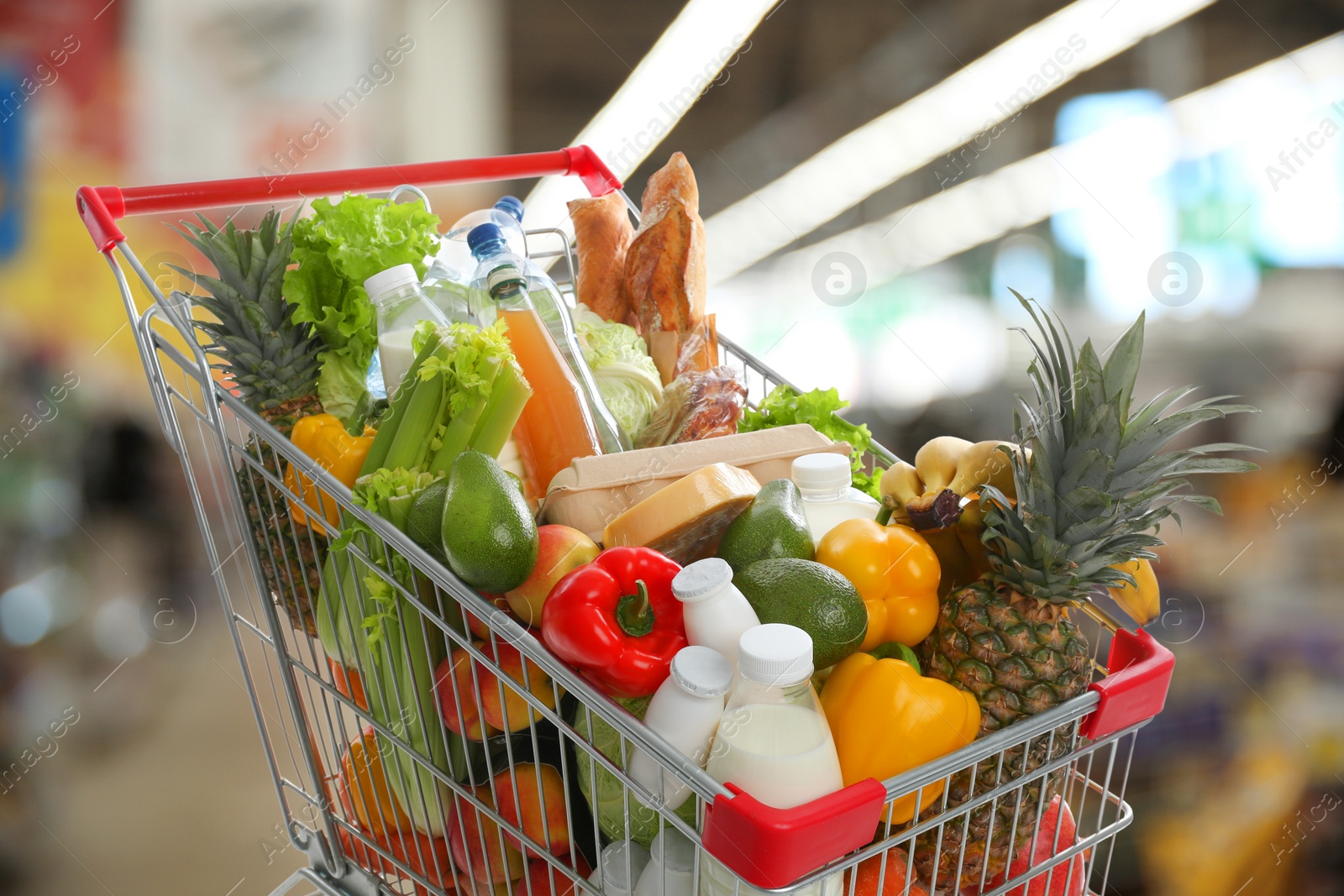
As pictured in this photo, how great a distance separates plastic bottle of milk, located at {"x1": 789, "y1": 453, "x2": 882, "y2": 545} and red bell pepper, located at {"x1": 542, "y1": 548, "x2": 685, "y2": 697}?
0.32 metres

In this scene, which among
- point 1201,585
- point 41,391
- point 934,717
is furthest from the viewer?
point 41,391

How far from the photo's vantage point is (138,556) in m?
3.51

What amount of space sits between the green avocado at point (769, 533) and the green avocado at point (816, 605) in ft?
0.24

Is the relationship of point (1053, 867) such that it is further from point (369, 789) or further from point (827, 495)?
point (369, 789)

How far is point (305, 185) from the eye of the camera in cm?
153

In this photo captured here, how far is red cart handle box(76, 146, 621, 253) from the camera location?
4.34 ft

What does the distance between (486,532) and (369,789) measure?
58 centimetres

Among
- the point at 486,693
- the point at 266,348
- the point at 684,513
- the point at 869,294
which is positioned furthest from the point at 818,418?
the point at 869,294

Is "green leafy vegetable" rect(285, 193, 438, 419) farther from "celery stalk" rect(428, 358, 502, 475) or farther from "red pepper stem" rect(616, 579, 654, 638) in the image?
"red pepper stem" rect(616, 579, 654, 638)

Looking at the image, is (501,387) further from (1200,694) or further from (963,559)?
(1200,694)

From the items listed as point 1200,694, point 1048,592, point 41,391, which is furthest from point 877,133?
point 41,391

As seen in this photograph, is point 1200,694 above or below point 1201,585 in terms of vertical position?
below

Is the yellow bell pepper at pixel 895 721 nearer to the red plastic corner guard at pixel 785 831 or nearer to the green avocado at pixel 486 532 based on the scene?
the red plastic corner guard at pixel 785 831

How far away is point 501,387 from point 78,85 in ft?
10.2
